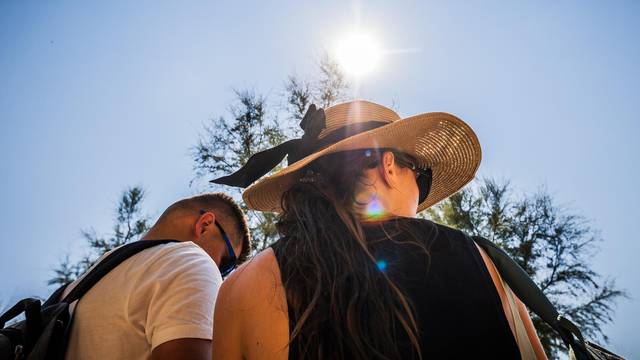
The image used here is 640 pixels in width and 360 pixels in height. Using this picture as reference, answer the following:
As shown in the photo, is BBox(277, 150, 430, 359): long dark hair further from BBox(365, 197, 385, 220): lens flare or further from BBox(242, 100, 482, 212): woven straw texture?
BBox(242, 100, 482, 212): woven straw texture

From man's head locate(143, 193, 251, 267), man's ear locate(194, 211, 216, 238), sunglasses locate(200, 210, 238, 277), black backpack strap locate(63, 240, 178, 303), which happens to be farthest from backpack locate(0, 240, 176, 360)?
sunglasses locate(200, 210, 238, 277)

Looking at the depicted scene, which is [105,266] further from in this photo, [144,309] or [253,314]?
[253,314]

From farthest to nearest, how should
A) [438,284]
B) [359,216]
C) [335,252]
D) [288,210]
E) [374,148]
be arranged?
[374,148], [288,210], [359,216], [335,252], [438,284]

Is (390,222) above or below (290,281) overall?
above

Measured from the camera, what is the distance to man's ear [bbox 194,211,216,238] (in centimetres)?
229

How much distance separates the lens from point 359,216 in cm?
130

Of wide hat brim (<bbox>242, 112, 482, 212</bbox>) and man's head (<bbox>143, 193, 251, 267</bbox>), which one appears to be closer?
wide hat brim (<bbox>242, 112, 482, 212</bbox>)

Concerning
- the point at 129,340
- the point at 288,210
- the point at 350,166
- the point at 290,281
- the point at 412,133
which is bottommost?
the point at 129,340

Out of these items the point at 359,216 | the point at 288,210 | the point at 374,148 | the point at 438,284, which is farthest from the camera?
the point at 374,148

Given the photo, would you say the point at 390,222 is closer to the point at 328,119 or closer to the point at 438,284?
the point at 438,284

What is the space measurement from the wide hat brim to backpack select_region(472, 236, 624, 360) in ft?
2.17

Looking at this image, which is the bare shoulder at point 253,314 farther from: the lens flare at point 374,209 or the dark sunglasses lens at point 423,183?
the dark sunglasses lens at point 423,183

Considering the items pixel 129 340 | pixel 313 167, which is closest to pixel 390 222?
pixel 313 167

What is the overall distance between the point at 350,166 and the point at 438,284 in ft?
1.97
